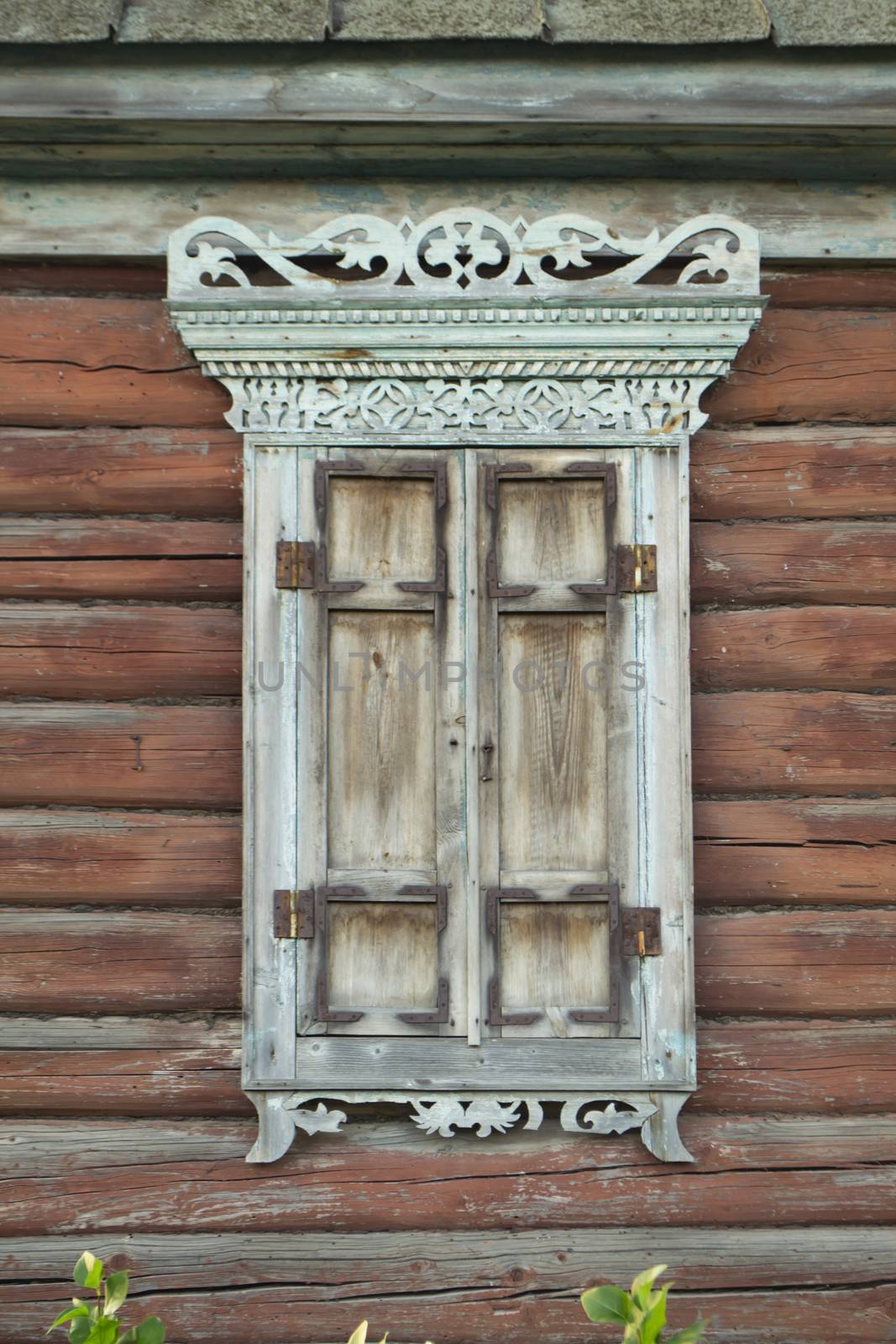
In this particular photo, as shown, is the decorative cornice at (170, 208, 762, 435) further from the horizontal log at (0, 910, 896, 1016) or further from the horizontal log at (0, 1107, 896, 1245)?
the horizontal log at (0, 1107, 896, 1245)

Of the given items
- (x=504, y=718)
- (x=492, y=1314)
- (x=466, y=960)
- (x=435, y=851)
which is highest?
(x=504, y=718)

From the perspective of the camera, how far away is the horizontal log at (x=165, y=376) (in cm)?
255

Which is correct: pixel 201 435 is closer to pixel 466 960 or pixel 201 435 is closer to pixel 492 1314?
pixel 466 960

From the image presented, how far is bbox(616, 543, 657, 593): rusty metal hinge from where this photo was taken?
2.45m

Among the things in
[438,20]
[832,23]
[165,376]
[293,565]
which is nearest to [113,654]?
[293,565]

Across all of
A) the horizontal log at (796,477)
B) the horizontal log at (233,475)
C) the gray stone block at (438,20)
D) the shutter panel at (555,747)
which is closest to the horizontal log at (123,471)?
the horizontal log at (233,475)

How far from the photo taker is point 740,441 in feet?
8.38

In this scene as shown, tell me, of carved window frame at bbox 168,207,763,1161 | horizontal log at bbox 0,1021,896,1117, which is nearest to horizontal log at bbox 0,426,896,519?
carved window frame at bbox 168,207,763,1161

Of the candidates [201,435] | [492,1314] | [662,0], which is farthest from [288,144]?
Result: [492,1314]

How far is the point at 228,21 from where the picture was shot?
2.30 meters

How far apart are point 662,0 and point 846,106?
46 centimetres

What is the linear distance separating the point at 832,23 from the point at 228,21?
4.27ft

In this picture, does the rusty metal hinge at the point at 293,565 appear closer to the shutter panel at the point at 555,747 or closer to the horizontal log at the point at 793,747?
the shutter panel at the point at 555,747

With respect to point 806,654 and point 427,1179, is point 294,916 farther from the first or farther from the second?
point 806,654
